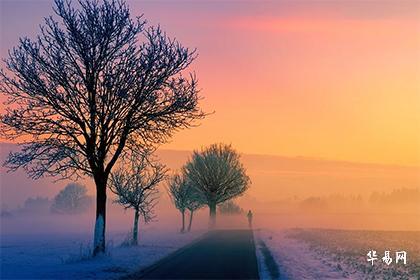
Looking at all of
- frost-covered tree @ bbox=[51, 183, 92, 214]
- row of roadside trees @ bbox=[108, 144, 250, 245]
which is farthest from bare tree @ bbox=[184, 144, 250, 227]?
frost-covered tree @ bbox=[51, 183, 92, 214]

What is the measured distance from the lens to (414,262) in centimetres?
2855

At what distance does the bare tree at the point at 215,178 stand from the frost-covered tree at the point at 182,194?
76.9 inches

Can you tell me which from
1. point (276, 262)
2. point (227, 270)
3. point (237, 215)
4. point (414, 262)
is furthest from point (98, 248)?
point (237, 215)

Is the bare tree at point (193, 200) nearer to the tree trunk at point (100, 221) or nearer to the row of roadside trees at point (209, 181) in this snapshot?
the row of roadside trees at point (209, 181)

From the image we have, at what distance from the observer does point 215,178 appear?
73875 mm

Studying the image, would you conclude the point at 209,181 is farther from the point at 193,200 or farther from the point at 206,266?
the point at 206,266

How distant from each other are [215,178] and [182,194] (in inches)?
388

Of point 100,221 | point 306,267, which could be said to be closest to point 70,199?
point 100,221

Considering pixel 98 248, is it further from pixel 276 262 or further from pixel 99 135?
pixel 276 262

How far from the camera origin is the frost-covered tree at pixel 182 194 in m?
65.5

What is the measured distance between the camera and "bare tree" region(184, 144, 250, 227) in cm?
7369

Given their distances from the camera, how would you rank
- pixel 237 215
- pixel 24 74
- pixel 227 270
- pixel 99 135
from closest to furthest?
pixel 227 270 → pixel 24 74 → pixel 99 135 → pixel 237 215

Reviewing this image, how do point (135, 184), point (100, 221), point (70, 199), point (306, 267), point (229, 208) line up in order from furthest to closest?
point (70, 199) < point (229, 208) < point (135, 184) < point (100, 221) < point (306, 267)

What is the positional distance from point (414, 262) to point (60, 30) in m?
24.9
